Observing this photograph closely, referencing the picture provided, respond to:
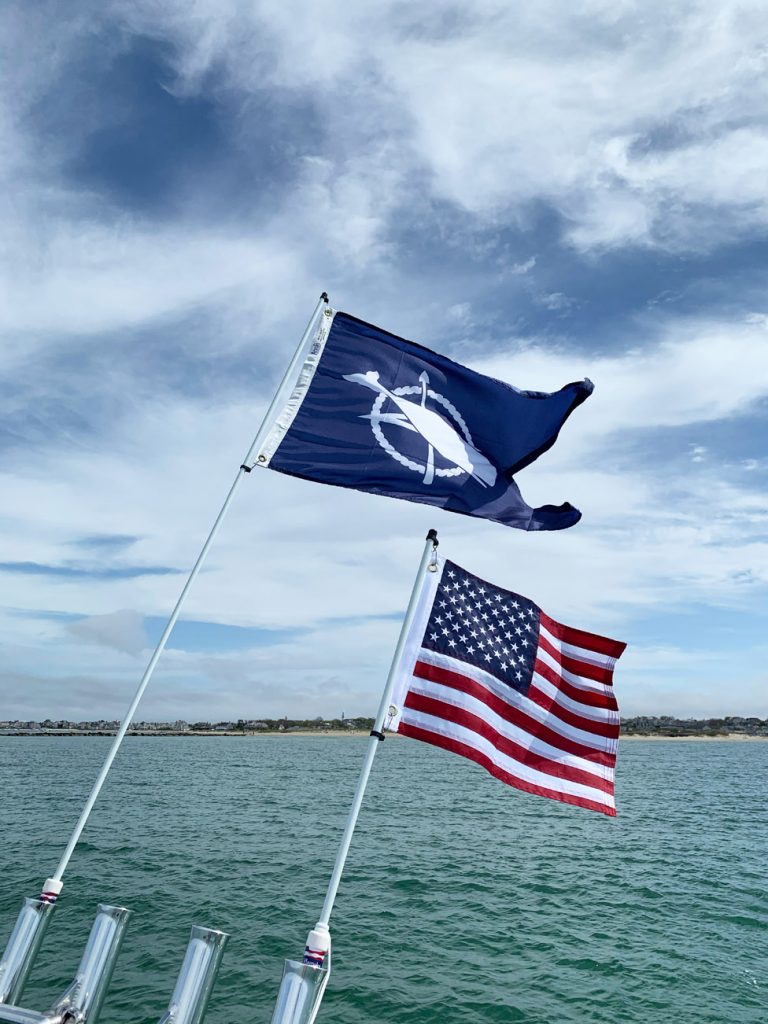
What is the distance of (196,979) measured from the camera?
20.8 ft

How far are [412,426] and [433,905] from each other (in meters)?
20.2

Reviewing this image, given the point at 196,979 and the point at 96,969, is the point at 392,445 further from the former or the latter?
the point at 96,969

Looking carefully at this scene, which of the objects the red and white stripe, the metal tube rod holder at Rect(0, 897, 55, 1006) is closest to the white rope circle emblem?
the red and white stripe

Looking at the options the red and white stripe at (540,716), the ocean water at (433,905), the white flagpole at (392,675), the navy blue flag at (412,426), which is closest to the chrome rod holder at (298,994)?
the white flagpole at (392,675)

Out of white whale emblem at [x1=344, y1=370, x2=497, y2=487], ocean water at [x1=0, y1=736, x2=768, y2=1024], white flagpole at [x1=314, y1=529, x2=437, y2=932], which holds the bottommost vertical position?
ocean water at [x1=0, y1=736, x2=768, y2=1024]

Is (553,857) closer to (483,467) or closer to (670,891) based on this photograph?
(670,891)

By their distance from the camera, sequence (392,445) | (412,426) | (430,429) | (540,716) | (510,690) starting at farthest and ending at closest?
(430,429) → (412,426) → (392,445) → (540,716) → (510,690)

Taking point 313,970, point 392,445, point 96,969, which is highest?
point 392,445

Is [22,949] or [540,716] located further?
[540,716]

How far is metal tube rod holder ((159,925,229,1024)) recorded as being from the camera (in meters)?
6.23

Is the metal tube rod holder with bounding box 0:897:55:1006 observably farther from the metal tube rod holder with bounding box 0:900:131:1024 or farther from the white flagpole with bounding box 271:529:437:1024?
the white flagpole with bounding box 271:529:437:1024

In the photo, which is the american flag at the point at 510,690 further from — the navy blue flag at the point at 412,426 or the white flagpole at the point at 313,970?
the navy blue flag at the point at 412,426

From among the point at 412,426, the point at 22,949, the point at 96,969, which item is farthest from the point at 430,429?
the point at 22,949

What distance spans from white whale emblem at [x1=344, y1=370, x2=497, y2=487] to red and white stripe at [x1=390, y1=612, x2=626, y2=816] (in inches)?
102
